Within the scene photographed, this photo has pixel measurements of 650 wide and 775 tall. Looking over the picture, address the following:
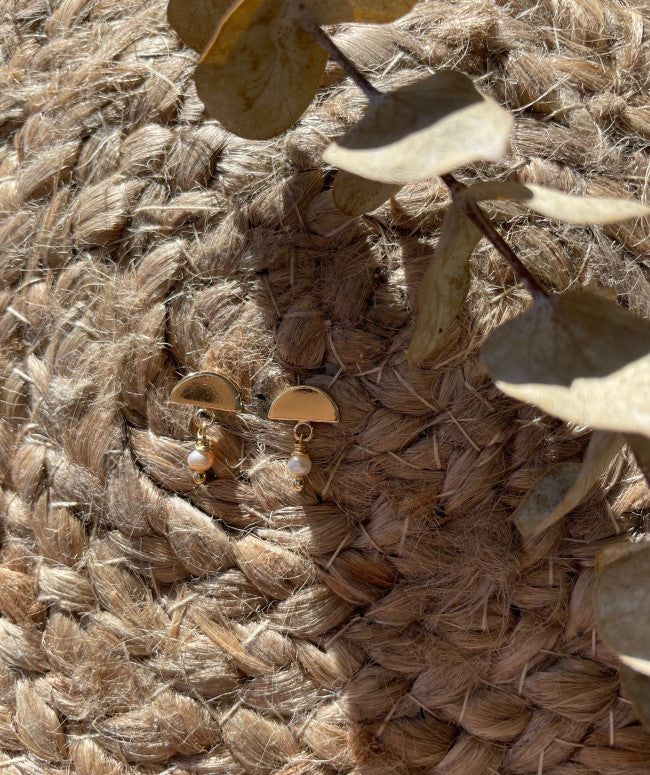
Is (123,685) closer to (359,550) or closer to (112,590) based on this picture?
(112,590)

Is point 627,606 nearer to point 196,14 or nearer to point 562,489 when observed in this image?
point 562,489

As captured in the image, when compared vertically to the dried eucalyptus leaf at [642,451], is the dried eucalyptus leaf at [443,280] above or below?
above

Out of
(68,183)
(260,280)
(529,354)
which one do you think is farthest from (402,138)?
(68,183)

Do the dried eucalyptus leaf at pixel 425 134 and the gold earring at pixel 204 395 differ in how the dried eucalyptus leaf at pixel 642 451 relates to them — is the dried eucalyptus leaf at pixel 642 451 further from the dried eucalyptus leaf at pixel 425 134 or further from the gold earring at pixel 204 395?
the gold earring at pixel 204 395

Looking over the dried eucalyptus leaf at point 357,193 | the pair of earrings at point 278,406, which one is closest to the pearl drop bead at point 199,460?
the pair of earrings at point 278,406

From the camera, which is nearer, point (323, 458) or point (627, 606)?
point (627, 606)

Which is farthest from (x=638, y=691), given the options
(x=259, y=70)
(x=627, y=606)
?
(x=259, y=70)
